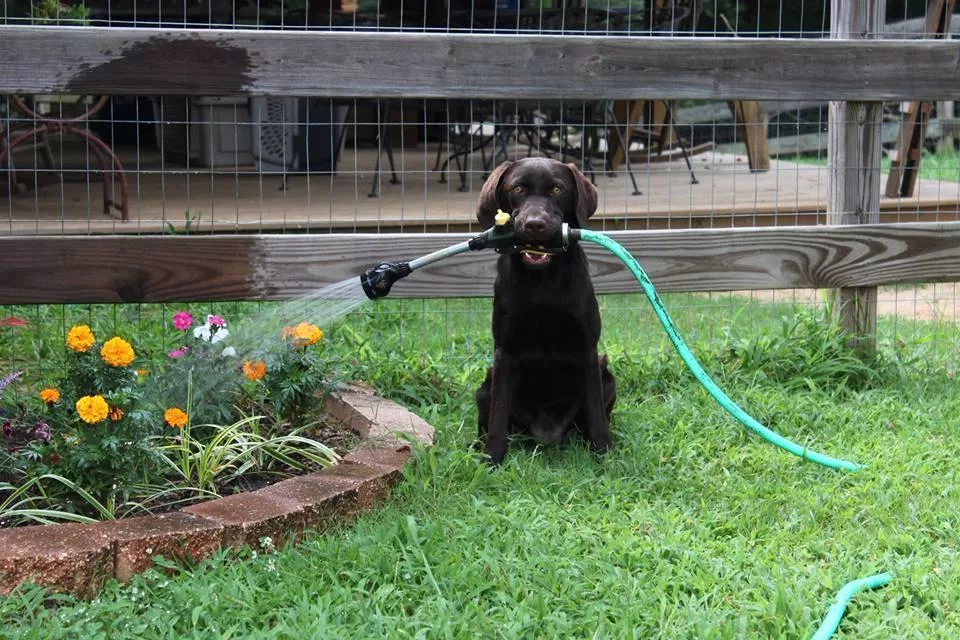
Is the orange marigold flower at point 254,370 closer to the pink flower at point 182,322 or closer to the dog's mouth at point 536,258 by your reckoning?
the pink flower at point 182,322

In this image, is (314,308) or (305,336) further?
(314,308)

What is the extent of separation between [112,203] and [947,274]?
4.50m

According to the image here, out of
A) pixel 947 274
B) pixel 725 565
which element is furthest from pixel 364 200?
pixel 725 565

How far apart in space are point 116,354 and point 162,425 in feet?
1.21

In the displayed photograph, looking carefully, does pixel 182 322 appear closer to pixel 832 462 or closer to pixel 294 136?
pixel 832 462

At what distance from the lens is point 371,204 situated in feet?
25.3

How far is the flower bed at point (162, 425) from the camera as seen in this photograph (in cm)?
309

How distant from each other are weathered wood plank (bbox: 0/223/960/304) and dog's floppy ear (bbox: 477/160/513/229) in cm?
52

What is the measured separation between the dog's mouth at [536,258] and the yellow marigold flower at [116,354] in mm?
1308

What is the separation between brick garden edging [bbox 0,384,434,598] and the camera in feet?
8.84

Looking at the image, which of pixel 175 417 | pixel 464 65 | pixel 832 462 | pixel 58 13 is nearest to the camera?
pixel 175 417

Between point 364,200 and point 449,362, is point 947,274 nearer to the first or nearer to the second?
point 449,362

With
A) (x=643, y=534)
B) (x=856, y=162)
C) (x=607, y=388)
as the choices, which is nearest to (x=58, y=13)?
(x=607, y=388)

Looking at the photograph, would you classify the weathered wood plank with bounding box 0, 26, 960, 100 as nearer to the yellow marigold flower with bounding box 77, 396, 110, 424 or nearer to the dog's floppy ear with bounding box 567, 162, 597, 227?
the dog's floppy ear with bounding box 567, 162, 597, 227
